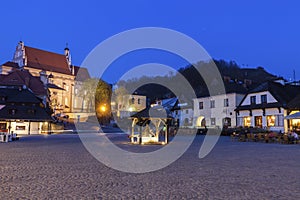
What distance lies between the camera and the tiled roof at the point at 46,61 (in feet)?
247

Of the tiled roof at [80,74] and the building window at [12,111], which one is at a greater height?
the tiled roof at [80,74]

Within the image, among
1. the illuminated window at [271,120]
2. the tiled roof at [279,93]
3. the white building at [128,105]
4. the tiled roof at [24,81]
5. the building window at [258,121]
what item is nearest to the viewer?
the tiled roof at [279,93]

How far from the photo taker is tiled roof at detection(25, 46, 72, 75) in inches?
2968

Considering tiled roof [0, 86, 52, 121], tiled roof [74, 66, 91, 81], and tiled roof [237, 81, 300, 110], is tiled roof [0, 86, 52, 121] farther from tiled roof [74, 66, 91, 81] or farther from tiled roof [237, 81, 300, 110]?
tiled roof [74, 66, 91, 81]

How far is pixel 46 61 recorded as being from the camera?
80.0 meters

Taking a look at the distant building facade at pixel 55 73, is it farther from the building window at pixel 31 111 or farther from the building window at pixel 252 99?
the building window at pixel 252 99

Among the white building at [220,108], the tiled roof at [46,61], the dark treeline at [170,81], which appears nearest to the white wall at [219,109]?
the white building at [220,108]

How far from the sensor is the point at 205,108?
44.6m

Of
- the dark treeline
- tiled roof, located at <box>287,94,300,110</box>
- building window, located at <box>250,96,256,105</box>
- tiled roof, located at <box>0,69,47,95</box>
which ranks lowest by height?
tiled roof, located at <box>287,94,300,110</box>

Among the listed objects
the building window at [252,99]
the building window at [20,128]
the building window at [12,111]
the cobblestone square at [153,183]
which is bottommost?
the cobblestone square at [153,183]

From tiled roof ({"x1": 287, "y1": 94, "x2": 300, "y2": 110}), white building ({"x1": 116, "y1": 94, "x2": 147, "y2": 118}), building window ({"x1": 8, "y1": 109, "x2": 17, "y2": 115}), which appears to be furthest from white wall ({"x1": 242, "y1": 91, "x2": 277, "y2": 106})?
building window ({"x1": 8, "y1": 109, "x2": 17, "y2": 115})

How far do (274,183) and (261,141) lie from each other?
17.8 m

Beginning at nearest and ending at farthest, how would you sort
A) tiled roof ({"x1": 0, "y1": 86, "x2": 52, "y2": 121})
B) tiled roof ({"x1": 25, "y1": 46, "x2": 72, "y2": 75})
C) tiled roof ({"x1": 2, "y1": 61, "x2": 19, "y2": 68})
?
1. tiled roof ({"x1": 0, "y1": 86, "x2": 52, "y2": 121})
2. tiled roof ({"x1": 2, "y1": 61, "x2": 19, "y2": 68})
3. tiled roof ({"x1": 25, "y1": 46, "x2": 72, "y2": 75})

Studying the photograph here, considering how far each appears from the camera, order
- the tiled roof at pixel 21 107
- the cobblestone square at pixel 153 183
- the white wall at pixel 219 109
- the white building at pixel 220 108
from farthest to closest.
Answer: the white building at pixel 220 108, the white wall at pixel 219 109, the tiled roof at pixel 21 107, the cobblestone square at pixel 153 183
